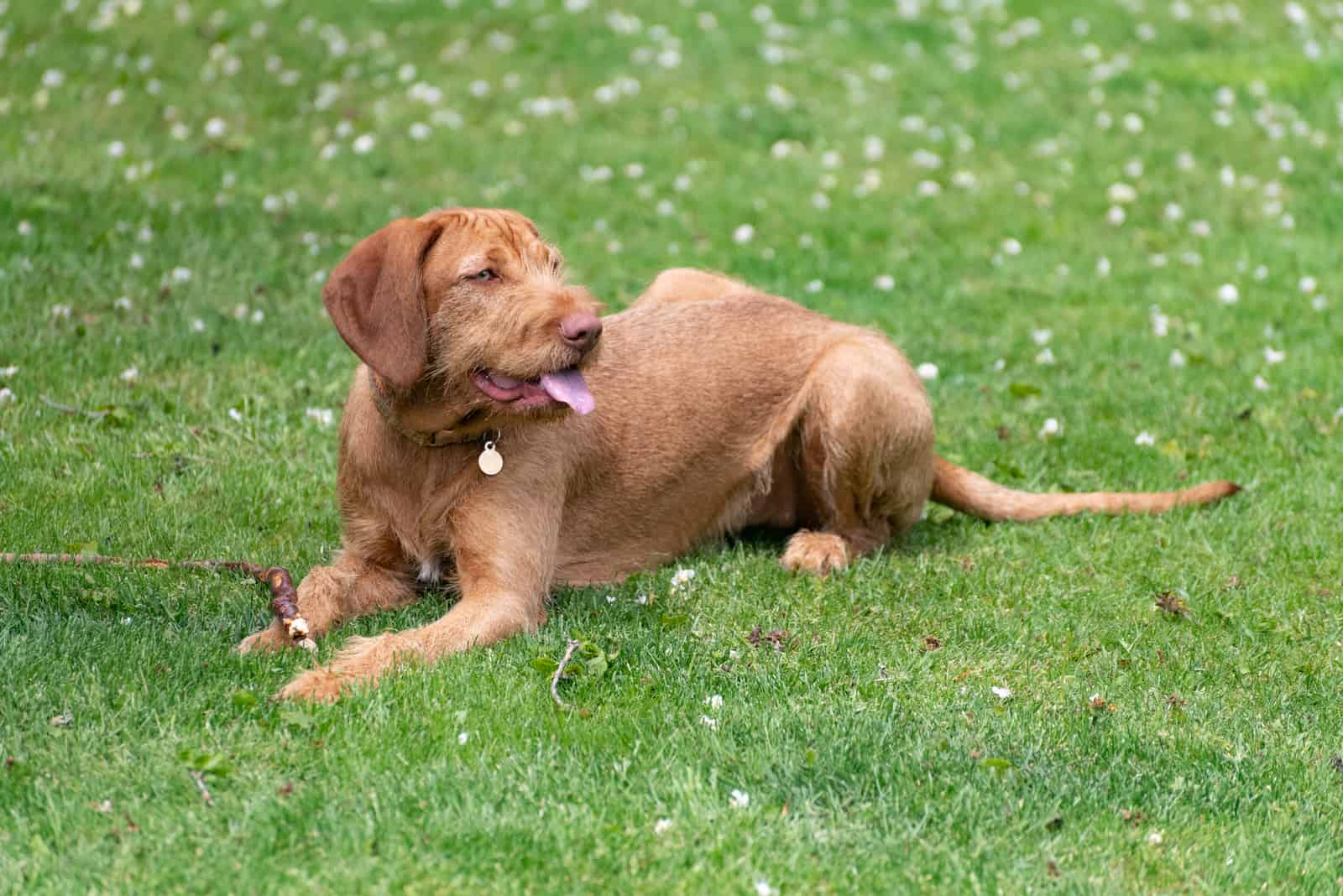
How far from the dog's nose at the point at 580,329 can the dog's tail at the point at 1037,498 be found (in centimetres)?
238

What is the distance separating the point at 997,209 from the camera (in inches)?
456

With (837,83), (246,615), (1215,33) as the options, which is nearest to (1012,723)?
(246,615)

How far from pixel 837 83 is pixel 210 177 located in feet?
19.4

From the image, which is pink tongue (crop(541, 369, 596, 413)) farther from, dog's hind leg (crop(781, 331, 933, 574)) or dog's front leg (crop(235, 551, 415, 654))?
dog's hind leg (crop(781, 331, 933, 574))

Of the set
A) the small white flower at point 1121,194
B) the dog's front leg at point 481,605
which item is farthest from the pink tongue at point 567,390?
the small white flower at point 1121,194

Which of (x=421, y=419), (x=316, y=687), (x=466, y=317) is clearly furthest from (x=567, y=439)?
(x=316, y=687)

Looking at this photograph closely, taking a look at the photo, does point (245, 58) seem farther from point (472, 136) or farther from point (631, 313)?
point (631, 313)

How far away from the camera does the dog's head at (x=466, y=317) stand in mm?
4957

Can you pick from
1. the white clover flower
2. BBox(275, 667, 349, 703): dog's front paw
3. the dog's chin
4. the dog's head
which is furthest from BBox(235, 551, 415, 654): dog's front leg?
the white clover flower

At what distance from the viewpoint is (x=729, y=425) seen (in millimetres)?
6359

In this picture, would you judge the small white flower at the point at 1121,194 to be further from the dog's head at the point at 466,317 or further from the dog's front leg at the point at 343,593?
the dog's front leg at the point at 343,593

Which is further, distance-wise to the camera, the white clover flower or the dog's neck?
the white clover flower

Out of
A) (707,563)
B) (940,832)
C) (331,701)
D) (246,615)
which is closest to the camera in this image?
(940,832)

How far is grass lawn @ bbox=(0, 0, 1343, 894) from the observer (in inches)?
159
